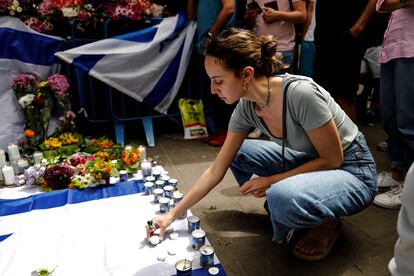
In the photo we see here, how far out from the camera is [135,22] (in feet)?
10.7

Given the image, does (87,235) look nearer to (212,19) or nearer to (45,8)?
(212,19)

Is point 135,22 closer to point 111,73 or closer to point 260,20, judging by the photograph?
point 111,73

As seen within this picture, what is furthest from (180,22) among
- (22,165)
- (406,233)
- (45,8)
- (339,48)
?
(406,233)

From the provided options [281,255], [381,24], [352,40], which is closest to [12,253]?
[281,255]

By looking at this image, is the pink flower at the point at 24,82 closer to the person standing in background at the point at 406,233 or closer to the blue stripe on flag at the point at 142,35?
the blue stripe on flag at the point at 142,35

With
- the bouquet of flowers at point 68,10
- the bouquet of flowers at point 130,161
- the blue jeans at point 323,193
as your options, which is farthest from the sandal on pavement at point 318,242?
the bouquet of flowers at point 68,10

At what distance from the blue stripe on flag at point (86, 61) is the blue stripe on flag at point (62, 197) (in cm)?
120

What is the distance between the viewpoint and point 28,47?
2.98 metres

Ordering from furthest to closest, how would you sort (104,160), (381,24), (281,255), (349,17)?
(381,24) < (349,17) < (104,160) < (281,255)

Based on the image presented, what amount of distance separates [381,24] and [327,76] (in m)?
0.76

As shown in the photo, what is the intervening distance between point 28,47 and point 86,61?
0.48 m

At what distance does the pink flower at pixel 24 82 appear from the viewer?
2893mm

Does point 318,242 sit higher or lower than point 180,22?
lower

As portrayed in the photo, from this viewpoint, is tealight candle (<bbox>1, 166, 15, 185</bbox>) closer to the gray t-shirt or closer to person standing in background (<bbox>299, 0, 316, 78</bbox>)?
the gray t-shirt
